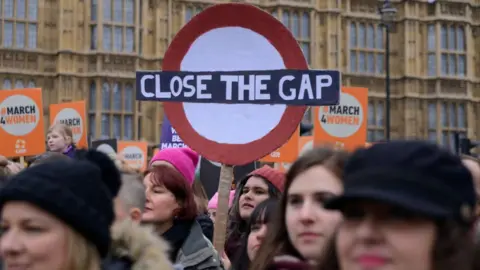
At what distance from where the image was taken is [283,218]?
2.11 m

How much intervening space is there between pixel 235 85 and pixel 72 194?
157cm

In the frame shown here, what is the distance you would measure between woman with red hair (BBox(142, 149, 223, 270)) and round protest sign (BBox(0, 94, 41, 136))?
631 cm

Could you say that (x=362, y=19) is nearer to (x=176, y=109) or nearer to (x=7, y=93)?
(x=7, y=93)

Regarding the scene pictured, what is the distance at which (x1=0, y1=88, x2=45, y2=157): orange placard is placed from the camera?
358 inches

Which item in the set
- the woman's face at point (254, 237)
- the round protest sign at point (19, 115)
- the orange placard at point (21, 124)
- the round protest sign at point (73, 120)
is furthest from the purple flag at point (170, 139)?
the woman's face at point (254, 237)

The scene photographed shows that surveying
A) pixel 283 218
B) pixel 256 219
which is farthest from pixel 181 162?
pixel 283 218

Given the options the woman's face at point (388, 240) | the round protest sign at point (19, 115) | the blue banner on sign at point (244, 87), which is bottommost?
the woman's face at point (388, 240)

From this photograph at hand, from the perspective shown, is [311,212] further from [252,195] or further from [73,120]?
[73,120]

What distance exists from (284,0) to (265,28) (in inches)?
746

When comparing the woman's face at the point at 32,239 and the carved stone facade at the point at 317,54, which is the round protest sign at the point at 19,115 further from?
the carved stone facade at the point at 317,54

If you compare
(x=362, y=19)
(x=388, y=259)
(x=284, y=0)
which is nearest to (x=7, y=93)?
(x=388, y=259)

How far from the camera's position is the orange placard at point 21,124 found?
29.8 feet

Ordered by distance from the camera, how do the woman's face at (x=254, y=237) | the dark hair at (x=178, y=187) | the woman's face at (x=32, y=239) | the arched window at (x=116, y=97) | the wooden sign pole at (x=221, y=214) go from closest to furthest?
the woman's face at (x=32, y=239) → the woman's face at (x=254, y=237) → the wooden sign pole at (x=221, y=214) → the dark hair at (x=178, y=187) → the arched window at (x=116, y=97)

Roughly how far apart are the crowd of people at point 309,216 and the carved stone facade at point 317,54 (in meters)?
17.6
